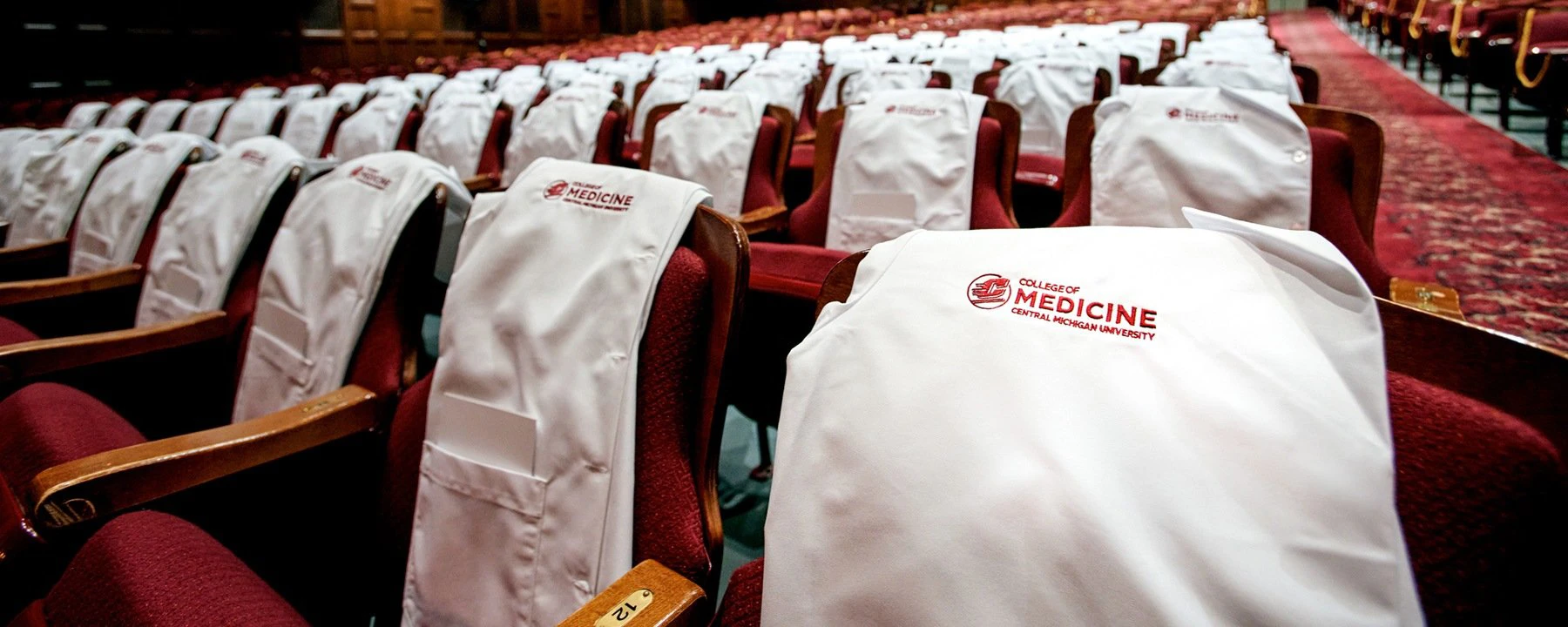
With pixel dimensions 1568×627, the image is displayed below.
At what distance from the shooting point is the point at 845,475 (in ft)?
1.73

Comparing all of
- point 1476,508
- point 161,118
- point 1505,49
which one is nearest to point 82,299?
point 1476,508

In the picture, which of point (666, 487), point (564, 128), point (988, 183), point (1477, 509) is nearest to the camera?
point (1477, 509)

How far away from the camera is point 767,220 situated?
1988 millimetres

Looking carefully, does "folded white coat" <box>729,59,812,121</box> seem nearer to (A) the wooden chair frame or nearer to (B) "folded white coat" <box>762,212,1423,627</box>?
(A) the wooden chair frame

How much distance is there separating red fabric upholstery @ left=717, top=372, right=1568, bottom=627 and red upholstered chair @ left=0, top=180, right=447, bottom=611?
121cm

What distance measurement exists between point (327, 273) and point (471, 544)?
629 millimetres

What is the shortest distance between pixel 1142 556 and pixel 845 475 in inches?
7.9

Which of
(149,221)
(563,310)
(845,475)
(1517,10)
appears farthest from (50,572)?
(1517,10)

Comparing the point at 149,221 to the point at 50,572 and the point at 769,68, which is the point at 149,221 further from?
the point at 769,68

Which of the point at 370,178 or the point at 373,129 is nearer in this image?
the point at 370,178

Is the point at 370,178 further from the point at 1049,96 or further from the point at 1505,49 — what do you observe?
the point at 1505,49

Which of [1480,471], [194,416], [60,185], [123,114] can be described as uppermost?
[123,114]

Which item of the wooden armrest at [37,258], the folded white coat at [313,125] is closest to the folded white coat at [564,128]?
the wooden armrest at [37,258]

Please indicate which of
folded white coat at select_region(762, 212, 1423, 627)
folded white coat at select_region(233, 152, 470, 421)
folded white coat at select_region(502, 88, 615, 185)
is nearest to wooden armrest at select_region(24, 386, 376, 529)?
folded white coat at select_region(233, 152, 470, 421)
